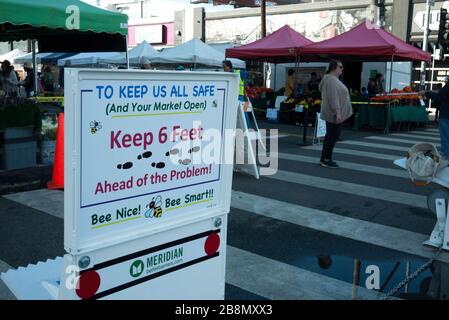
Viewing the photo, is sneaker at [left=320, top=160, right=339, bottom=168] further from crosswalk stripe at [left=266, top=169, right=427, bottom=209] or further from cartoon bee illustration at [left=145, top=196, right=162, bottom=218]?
cartoon bee illustration at [left=145, top=196, right=162, bottom=218]

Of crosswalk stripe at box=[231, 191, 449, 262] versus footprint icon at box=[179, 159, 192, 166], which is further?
crosswalk stripe at box=[231, 191, 449, 262]

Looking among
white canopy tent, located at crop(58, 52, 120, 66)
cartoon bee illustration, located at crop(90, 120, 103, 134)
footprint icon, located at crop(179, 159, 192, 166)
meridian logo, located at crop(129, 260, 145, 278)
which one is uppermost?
white canopy tent, located at crop(58, 52, 120, 66)

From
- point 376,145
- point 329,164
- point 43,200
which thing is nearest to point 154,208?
point 43,200

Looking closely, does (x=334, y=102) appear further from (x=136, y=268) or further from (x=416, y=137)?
(x=136, y=268)

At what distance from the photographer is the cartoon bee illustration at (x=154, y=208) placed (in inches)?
98.5

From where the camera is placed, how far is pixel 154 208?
2529 mm

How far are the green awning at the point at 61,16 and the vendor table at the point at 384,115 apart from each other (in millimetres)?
9194

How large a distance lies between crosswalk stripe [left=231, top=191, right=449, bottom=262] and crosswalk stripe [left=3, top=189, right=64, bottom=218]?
2190 mm

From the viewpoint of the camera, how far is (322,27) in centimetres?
2458

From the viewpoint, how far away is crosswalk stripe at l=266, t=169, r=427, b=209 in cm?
668

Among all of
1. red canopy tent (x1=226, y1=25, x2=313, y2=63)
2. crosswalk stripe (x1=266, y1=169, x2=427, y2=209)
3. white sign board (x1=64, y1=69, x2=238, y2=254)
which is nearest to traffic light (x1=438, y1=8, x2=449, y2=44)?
red canopy tent (x1=226, y1=25, x2=313, y2=63)

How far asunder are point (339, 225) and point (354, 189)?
1.89 m

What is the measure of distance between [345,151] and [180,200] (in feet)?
28.7
